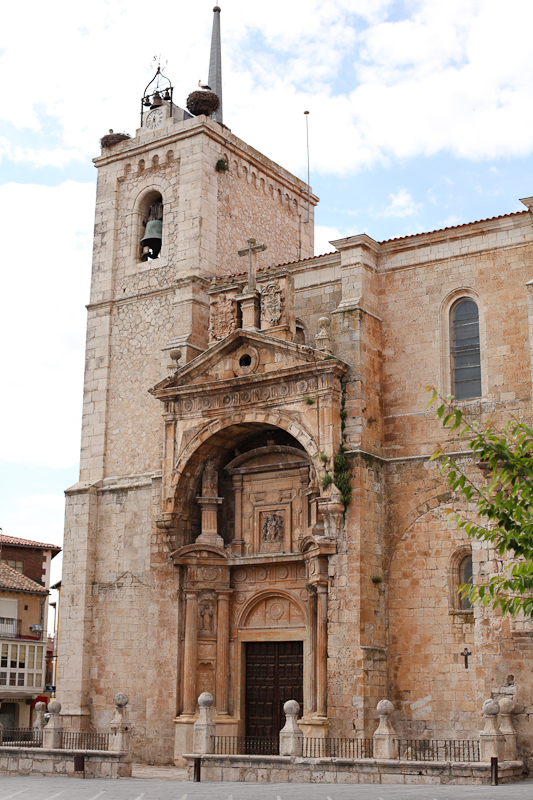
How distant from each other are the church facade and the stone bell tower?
2.3 inches

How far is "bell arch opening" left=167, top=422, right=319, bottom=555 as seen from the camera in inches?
799

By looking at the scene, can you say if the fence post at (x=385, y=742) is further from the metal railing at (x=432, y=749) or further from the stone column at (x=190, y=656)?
the stone column at (x=190, y=656)

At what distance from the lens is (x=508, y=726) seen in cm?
1570

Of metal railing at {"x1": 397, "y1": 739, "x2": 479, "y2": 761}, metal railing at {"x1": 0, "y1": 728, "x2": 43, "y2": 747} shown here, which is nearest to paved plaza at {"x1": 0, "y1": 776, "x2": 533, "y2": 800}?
metal railing at {"x1": 397, "y1": 739, "x2": 479, "y2": 761}

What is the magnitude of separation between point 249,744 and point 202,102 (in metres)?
14.9

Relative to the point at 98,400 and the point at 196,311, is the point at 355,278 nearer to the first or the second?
the point at 196,311

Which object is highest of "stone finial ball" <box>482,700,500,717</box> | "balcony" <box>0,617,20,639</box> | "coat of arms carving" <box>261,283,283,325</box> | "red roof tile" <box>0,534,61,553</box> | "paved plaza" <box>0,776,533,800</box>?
"coat of arms carving" <box>261,283,283,325</box>

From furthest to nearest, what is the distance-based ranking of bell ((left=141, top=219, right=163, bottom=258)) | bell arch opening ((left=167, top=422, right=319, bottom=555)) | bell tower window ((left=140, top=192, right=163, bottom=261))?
bell tower window ((left=140, top=192, right=163, bottom=261)) → bell ((left=141, top=219, right=163, bottom=258)) → bell arch opening ((left=167, top=422, right=319, bottom=555))

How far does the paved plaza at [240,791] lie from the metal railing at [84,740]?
314cm

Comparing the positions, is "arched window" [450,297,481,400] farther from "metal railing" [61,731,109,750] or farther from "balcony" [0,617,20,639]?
"balcony" [0,617,20,639]

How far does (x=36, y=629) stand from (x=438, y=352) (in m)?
26.4

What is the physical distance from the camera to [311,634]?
1905 centimetres

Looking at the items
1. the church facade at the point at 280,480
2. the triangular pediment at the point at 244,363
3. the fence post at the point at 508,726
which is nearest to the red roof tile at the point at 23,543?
the church facade at the point at 280,480

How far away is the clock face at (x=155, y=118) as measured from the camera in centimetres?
2492
